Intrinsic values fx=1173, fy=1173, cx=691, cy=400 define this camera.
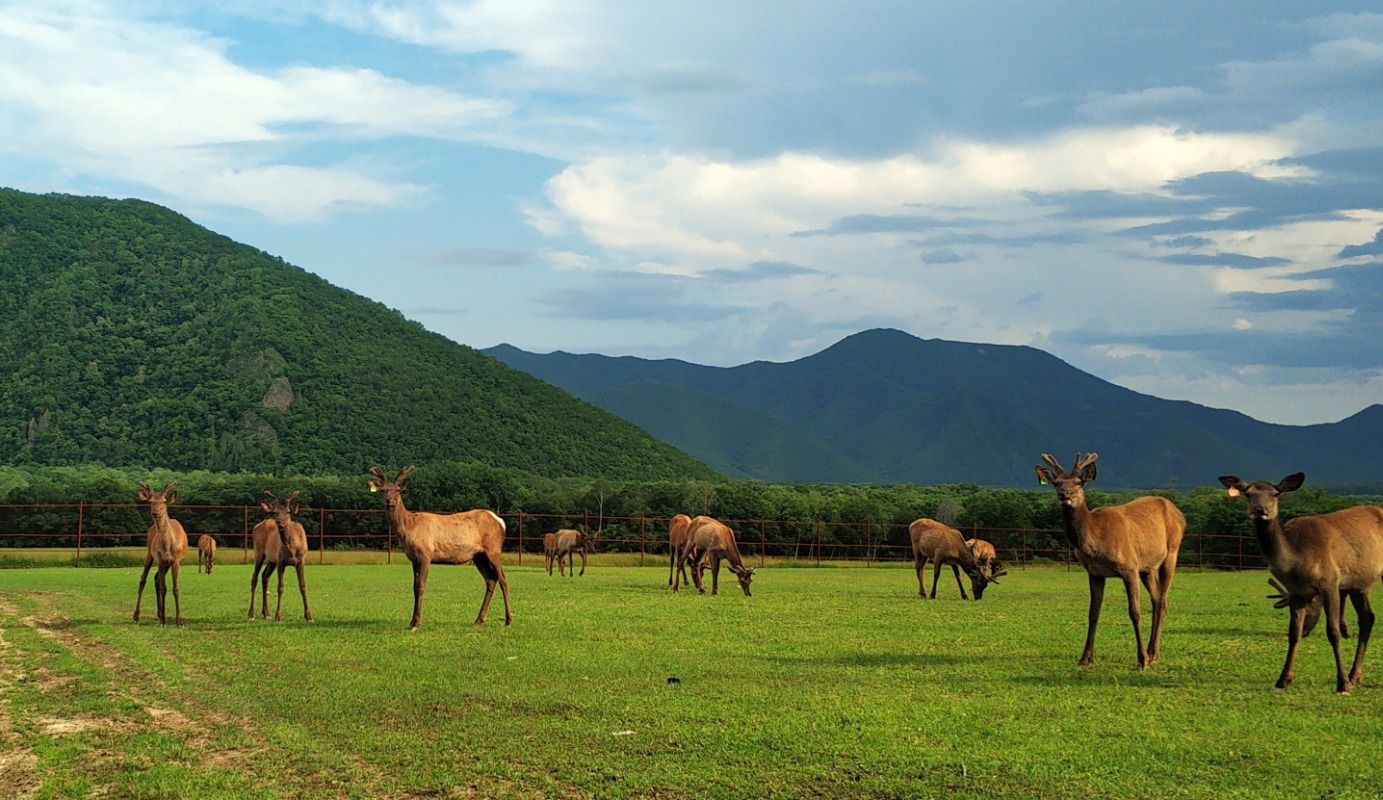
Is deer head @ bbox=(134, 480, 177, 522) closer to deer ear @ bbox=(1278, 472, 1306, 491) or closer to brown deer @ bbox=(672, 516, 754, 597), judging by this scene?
brown deer @ bbox=(672, 516, 754, 597)

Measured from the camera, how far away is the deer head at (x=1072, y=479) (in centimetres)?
1430

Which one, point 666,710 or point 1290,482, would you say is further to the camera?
point 1290,482

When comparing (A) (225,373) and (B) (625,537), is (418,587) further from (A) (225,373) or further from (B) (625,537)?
(A) (225,373)

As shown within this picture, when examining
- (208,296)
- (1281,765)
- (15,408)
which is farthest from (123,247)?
(1281,765)

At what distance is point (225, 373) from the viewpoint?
103 m

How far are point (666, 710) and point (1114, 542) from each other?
6.61 metres

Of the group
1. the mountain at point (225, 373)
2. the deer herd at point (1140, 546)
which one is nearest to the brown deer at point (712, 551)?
the deer herd at point (1140, 546)

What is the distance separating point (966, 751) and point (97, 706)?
870cm

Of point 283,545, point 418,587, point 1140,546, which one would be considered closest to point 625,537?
point 283,545

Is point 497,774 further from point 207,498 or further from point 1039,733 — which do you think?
point 207,498

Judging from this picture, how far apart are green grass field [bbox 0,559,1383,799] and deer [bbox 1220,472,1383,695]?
0.69m

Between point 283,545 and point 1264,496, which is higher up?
point 1264,496

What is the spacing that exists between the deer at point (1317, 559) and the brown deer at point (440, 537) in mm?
11618

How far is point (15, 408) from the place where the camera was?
94.2 metres
